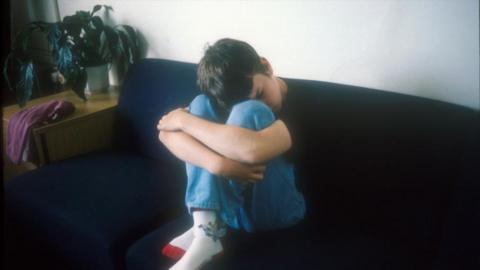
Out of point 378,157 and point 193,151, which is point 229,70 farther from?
point 378,157

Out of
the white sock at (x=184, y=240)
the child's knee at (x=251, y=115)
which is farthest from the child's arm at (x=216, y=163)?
the white sock at (x=184, y=240)

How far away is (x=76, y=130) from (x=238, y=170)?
1189 millimetres

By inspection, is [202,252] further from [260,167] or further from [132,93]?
[132,93]

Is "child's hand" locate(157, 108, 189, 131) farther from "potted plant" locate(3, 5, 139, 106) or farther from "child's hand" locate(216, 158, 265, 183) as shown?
"potted plant" locate(3, 5, 139, 106)

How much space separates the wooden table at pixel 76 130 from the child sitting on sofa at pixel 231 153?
0.87 metres

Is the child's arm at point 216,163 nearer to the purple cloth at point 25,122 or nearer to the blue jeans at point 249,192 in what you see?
the blue jeans at point 249,192

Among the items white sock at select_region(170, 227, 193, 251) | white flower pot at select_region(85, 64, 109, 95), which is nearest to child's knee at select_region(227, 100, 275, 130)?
white sock at select_region(170, 227, 193, 251)

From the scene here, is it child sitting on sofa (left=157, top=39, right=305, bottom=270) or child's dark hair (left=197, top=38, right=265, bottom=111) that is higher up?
child's dark hair (left=197, top=38, right=265, bottom=111)

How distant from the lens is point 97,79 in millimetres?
2176

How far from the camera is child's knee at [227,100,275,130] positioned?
3.36 ft

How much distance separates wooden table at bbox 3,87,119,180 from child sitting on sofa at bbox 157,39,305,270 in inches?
34.1

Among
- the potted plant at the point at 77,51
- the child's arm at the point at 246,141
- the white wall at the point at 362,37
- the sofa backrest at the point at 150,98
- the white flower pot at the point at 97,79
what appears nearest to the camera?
the child's arm at the point at 246,141

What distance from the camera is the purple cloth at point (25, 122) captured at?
1.75 metres

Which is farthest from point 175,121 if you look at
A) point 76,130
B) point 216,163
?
point 76,130
